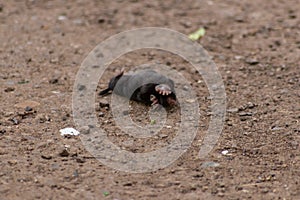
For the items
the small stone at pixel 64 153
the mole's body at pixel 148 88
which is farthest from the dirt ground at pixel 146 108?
the mole's body at pixel 148 88

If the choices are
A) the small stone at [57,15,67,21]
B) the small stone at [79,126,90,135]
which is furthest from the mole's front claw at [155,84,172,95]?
the small stone at [57,15,67,21]

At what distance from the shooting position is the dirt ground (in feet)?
10.3

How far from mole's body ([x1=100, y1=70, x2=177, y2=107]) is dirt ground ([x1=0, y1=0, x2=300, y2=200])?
0.35ft

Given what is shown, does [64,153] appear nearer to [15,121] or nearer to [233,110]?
[15,121]

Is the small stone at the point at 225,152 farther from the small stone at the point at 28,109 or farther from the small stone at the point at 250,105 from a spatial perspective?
the small stone at the point at 28,109

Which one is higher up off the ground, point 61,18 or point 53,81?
point 61,18

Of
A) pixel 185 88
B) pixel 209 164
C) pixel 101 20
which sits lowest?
pixel 209 164

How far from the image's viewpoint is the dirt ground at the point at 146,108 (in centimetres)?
312

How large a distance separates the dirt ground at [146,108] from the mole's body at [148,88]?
106 millimetres

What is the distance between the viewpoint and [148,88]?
4.02 m

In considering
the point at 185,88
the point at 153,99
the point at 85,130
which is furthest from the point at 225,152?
the point at 185,88

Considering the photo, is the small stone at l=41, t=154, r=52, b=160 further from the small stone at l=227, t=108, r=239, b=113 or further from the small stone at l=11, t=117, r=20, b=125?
the small stone at l=227, t=108, r=239, b=113

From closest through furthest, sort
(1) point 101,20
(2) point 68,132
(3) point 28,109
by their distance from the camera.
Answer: (2) point 68,132 < (3) point 28,109 < (1) point 101,20

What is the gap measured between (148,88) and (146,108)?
13cm
